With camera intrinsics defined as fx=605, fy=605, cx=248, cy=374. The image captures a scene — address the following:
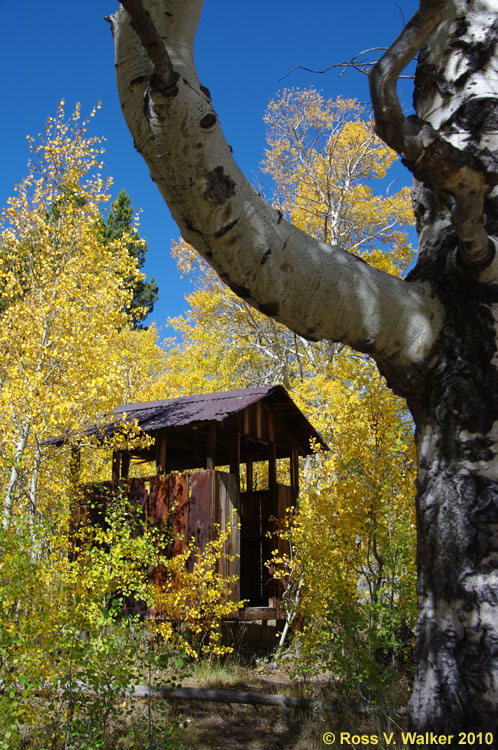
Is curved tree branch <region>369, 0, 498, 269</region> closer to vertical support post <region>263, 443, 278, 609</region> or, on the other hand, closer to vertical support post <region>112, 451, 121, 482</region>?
vertical support post <region>263, 443, 278, 609</region>

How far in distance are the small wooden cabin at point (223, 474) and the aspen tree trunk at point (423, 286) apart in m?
5.78

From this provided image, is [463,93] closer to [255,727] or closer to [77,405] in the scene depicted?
[255,727]

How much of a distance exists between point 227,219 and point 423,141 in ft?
2.49

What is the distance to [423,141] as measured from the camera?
7.04 feet

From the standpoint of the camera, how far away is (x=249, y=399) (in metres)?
9.40

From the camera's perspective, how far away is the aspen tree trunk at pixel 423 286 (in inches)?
78.7

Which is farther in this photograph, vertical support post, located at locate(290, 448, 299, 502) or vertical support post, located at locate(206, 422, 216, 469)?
vertical support post, located at locate(290, 448, 299, 502)

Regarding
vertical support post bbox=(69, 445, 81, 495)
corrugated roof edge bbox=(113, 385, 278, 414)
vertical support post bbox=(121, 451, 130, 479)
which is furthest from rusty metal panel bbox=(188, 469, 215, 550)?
vertical support post bbox=(121, 451, 130, 479)

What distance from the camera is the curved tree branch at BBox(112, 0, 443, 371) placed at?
1955mm

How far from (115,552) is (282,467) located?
9.76 metres

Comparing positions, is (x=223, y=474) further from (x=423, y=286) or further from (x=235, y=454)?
(x=423, y=286)

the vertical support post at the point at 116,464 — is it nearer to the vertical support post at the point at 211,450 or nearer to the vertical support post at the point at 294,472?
the vertical support post at the point at 211,450

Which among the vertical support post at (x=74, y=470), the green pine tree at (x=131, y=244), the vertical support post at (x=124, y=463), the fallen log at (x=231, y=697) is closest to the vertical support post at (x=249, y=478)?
the vertical support post at (x=124, y=463)

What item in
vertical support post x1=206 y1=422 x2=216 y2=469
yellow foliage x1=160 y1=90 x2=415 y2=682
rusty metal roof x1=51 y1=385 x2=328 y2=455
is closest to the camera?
yellow foliage x1=160 y1=90 x2=415 y2=682
